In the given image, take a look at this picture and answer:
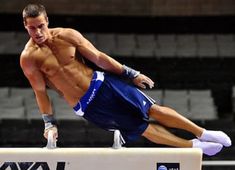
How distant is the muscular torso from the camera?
4211mm

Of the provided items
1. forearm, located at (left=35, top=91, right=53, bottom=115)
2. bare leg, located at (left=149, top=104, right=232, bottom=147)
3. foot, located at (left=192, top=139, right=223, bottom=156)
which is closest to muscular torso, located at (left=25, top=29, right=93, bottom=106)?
forearm, located at (left=35, top=91, right=53, bottom=115)

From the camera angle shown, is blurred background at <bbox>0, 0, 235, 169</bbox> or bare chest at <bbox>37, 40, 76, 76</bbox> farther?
→ blurred background at <bbox>0, 0, 235, 169</bbox>

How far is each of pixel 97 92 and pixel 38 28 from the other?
23.6 inches

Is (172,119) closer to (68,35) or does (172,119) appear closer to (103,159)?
(103,159)

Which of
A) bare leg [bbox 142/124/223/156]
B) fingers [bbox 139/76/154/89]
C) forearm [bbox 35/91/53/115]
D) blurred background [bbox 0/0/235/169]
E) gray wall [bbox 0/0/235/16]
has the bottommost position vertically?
blurred background [bbox 0/0/235/169]

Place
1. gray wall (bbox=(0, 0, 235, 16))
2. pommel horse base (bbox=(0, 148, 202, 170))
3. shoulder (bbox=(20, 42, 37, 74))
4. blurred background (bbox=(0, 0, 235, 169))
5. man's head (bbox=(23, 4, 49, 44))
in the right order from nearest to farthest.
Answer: pommel horse base (bbox=(0, 148, 202, 170)) < man's head (bbox=(23, 4, 49, 44)) < shoulder (bbox=(20, 42, 37, 74)) < blurred background (bbox=(0, 0, 235, 169)) < gray wall (bbox=(0, 0, 235, 16))

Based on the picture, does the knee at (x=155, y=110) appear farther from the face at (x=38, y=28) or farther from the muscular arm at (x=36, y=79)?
the face at (x=38, y=28)

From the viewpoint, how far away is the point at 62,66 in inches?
167

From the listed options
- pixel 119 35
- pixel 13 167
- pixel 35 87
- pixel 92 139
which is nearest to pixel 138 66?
pixel 119 35

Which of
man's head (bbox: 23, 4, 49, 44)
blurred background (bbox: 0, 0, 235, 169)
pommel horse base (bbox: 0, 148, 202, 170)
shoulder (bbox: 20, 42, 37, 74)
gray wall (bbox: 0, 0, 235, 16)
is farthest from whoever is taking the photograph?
gray wall (bbox: 0, 0, 235, 16)

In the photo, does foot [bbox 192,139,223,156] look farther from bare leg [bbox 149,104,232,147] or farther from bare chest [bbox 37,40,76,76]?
bare chest [bbox 37,40,76,76]

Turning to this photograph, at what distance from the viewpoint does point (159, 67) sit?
817 cm

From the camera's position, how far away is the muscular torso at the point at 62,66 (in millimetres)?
4211

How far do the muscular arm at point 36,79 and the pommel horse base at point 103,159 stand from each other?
534 mm
